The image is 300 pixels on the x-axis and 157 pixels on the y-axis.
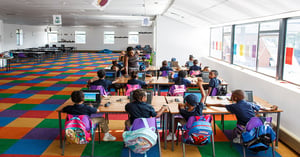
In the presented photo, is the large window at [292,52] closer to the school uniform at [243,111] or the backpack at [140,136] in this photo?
the school uniform at [243,111]

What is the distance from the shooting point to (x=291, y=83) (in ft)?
20.7

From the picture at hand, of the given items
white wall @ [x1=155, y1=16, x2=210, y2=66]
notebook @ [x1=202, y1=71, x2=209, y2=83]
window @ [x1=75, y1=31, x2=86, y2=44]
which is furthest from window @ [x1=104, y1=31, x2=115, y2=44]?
notebook @ [x1=202, y1=71, x2=209, y2=83]

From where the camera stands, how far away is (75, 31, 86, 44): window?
32844mm

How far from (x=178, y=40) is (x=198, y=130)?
11698 millimetres

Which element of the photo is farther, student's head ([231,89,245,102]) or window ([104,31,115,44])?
window ([104,31,115,44])

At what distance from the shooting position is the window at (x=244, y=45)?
10.4 m

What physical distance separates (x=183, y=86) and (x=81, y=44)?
92.2ft

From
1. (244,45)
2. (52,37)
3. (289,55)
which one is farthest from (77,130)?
(52,37)

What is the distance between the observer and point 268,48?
905 cm

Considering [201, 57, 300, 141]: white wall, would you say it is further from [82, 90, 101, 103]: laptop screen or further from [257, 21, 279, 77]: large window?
[82, 90, 101, 103]: laptop screen

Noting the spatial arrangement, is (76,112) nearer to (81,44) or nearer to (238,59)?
(238,59)

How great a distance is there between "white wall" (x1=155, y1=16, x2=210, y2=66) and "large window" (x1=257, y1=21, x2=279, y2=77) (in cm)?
662

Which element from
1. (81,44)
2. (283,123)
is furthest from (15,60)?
(283,123)

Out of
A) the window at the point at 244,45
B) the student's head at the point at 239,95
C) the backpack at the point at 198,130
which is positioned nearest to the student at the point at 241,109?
the student's head at the point at 239,95
